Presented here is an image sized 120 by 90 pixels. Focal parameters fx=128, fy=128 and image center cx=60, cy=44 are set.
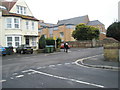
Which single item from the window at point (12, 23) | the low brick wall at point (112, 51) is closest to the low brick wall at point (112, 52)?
the low brick wall at point (112, 51)

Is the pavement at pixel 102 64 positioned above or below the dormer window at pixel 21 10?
below

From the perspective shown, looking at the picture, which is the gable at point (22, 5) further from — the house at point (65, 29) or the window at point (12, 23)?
the house at point (65, 29)

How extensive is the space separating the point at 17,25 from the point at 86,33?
19.9 meters

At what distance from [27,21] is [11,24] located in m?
3.60

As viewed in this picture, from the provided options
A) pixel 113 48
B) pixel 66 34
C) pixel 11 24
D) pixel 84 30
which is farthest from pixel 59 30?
pixel 113 48

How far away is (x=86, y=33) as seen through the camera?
117 feet

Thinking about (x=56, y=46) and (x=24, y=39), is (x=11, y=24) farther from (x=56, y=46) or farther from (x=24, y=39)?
(x=56, y=46)

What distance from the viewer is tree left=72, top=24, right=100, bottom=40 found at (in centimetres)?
3494

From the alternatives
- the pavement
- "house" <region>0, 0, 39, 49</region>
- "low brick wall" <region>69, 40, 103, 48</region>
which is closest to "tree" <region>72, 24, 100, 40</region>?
"low brick wall" <region>69, 40, 103, 48</region>

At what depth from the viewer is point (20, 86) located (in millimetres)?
5164

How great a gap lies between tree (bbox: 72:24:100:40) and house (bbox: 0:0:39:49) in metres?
14.9

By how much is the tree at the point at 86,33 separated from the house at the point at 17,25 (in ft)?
48.8

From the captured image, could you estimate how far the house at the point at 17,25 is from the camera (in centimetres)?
2162

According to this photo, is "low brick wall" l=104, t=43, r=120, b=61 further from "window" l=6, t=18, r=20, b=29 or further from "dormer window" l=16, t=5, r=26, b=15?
"dormer window" l=16, t=5, r=26, b=15
